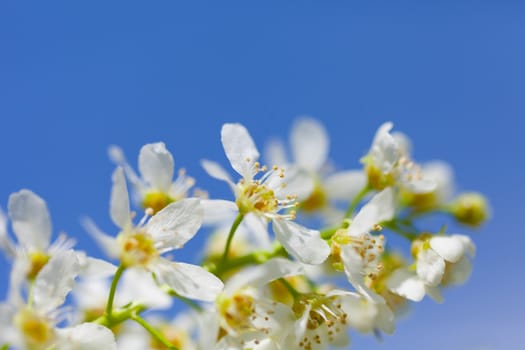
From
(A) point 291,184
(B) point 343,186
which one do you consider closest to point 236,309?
(A) point 291,184

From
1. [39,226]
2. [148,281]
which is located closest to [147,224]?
[148,281]

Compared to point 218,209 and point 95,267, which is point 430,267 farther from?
point 95,267

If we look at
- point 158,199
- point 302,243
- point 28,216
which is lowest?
point 28,216

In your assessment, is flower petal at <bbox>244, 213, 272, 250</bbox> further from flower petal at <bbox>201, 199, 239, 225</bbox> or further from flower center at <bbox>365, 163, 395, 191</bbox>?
flower center at <bbox>365, 163, 395, 191</bbox>

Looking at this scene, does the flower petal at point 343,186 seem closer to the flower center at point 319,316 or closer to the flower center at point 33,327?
the flower center at point 319,316

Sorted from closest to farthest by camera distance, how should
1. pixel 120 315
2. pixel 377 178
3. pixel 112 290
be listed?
1. pixel 112 290
2. pixel 120 315
3. pixel 377 178

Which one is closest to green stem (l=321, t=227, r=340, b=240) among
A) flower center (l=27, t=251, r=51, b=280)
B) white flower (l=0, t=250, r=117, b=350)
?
white flower (l=0, t=250, r=117, b=350)

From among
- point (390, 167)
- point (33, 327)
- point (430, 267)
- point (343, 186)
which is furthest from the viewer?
point (343, 186)

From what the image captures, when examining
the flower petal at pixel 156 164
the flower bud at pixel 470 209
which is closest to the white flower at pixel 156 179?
the flower petal at pixel 156 164
